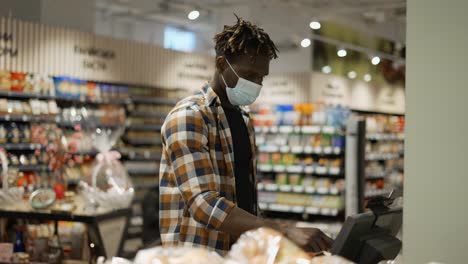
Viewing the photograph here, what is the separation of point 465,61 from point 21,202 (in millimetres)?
5148

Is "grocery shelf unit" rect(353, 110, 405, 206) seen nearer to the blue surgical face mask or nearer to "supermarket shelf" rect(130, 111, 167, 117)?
"supermarket shelf" rect(130, 111, 167, 117)

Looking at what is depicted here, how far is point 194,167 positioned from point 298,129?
9130 millimetres

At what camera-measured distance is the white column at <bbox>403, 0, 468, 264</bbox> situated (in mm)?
1905

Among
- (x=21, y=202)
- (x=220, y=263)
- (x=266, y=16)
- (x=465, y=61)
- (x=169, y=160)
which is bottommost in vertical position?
(x=21, y=202)

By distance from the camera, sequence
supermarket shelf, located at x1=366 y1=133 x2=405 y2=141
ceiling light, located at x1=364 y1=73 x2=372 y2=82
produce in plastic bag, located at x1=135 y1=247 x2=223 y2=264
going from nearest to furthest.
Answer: produce in plastic bag, located at x1=135 y1=247 x2=223 y2=264
supermarket shelf, located at x1=366 y1=133 x2=405 y2=141
ceiling light, located at x1=364 y1=73 x2=372 y2=82

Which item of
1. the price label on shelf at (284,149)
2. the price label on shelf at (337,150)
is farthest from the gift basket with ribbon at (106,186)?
the price label on shelf at (284,149)

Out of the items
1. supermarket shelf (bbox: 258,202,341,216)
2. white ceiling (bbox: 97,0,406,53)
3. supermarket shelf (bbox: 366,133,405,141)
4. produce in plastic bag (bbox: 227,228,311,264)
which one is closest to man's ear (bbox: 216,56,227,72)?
produce in plastic bag (bbox: 227,228,311,264)

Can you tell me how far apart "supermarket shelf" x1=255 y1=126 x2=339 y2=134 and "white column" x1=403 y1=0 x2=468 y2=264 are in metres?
9.08

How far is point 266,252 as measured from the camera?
5.44ft

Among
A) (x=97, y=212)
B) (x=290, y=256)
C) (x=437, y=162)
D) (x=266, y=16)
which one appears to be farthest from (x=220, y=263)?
(x=266, y=16)

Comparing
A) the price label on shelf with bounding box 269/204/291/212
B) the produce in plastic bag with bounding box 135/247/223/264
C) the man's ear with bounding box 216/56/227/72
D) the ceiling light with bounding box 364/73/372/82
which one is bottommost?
the price label on shelf with bounding box 269/204/291/212

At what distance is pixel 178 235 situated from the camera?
2.61 m

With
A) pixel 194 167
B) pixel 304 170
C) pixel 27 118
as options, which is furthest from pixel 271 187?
pixel 194 167

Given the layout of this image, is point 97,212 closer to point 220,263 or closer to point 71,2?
point 220,263
